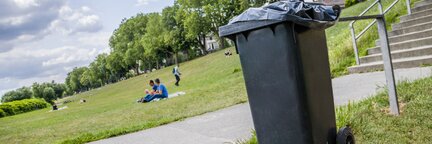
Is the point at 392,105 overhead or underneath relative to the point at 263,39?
underneath

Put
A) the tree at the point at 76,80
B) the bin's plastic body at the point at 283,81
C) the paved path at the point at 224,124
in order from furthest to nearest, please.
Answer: the tree at the point at 76,80 → the paved path at the point at 224,124 → the bin's plastic body at the point at 283,81

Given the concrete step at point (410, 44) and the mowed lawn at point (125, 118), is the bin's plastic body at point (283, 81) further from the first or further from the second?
the concrete step at point (410, 44)

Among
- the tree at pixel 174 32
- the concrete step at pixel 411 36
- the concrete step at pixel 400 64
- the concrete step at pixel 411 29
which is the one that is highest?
the tree at pixel 174 32

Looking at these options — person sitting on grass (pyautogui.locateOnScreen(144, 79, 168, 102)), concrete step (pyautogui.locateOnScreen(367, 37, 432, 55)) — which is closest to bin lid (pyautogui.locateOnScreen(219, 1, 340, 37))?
concrete step (pyautogui.locateOnScreen(367, 37, 432, 55))

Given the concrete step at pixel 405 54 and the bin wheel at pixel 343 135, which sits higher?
the concrete step at pixel 405 54

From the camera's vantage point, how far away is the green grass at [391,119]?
157 inches

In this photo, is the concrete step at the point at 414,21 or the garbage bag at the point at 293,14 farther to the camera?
the concrete step at the point at 414,21

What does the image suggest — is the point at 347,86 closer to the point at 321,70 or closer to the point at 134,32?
the point at 321,70

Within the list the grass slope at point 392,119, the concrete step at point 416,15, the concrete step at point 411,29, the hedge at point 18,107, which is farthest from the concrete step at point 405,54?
the hedge at point 18,107

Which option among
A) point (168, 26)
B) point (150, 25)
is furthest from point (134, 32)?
point (168, 26)

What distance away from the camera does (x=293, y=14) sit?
2.78m

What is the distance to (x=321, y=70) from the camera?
3312mm

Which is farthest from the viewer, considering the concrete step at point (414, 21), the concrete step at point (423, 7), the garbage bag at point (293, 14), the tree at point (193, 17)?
the tree at point (193, 17)

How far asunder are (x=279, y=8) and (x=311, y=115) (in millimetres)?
883
